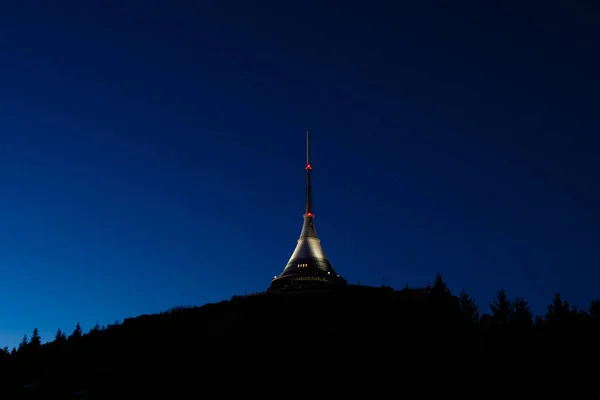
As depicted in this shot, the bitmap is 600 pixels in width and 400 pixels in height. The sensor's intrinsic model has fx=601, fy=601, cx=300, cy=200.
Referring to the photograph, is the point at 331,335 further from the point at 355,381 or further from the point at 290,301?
the point at 290,301

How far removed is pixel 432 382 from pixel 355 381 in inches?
194

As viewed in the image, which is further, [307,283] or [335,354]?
[307,283]

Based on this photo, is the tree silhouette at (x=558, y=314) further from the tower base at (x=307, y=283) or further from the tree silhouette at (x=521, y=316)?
the tower base at (x=307, y=283)

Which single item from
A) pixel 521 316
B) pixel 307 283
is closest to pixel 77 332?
pixel 307 283

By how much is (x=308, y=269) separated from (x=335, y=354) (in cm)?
3551

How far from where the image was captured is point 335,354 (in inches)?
1770

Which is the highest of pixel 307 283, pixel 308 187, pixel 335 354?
pixel 308 187

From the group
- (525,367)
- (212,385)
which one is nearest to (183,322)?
(212,385)

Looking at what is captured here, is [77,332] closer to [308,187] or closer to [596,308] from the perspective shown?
[308,187]

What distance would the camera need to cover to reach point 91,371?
167 ft

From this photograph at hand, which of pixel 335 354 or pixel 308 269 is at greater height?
pixel 308 269

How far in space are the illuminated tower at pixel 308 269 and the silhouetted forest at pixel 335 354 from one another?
15.0 meters

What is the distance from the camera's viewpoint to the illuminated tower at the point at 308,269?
79.3 meters

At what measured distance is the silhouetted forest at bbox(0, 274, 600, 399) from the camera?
38219 mm
